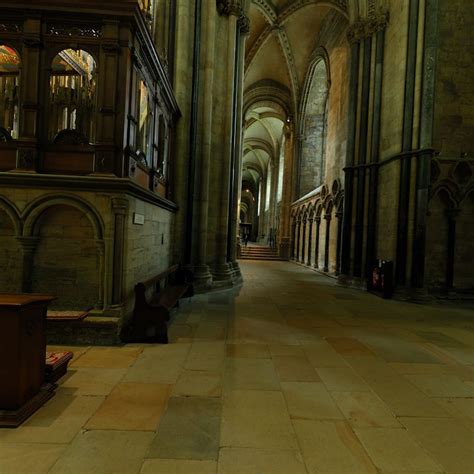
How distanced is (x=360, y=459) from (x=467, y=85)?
411 inches

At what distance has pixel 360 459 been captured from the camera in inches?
85.6

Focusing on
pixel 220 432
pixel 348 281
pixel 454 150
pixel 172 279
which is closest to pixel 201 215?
pixel 172 279

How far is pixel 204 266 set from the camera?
28.4 feet

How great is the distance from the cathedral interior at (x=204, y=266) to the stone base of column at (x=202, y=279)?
59 mm

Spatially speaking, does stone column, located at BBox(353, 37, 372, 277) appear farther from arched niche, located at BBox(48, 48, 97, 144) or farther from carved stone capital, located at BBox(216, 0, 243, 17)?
arched niche, located at BBox(48, 48, 97, 144)

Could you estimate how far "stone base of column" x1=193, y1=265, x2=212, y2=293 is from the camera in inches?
330

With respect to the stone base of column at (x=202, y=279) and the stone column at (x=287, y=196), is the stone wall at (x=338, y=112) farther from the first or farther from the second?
the stone base of column at (x=202, y=279)

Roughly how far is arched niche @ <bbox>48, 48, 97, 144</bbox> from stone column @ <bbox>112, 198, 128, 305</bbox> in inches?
39.3

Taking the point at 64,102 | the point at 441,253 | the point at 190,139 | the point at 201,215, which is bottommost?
the point at 441,253

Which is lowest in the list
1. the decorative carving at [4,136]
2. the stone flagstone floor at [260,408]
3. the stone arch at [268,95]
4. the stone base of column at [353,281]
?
the stone flagstone floor at [260,408]

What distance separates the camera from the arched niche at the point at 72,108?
169 inches

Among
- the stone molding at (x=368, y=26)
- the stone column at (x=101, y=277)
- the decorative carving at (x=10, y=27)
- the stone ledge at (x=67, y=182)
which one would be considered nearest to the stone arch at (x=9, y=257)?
the stone ledge at (x=67, y=182)

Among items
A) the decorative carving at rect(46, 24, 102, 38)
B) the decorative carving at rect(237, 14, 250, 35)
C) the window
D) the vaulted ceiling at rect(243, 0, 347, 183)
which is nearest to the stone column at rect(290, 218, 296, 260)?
the vaulted ceiling at rect(243, 0, 347, 183)

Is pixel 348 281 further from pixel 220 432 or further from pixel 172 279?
pixel 220 432
